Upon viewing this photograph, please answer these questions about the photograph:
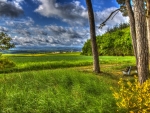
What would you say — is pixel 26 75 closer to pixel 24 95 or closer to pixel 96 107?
pixel 24 95

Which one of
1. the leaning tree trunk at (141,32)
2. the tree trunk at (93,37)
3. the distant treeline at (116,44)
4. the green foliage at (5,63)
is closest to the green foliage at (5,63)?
the green foliage at (5,63)

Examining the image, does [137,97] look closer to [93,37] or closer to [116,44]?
[93,37]

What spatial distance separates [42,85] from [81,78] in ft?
6.66

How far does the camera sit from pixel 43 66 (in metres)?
20.6

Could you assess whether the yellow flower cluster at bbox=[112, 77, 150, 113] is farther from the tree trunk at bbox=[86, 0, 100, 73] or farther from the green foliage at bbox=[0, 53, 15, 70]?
the green foliage at bbox=[0, 53, 15, 70]

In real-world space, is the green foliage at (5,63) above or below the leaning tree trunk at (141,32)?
below

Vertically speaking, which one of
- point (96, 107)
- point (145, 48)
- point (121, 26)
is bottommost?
point (96, 107)

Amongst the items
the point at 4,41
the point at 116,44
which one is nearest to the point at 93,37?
the point at 4,41

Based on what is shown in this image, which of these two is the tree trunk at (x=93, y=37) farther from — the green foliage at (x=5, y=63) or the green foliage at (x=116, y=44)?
the green foliage at (x=116, y=44)

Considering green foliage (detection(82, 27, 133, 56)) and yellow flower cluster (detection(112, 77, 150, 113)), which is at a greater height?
green foliage (detection(82, 27, 133, 56))

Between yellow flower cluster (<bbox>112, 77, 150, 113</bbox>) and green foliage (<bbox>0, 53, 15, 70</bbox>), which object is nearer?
yellow flower cluster (<bbox>112, 77, 150, 113</bbox>)

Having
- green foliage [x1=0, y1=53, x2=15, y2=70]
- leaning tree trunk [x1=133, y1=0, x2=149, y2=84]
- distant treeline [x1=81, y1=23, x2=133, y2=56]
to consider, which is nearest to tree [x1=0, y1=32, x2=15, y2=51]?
green foliage [x1=0, y1=53, x2=15, y2=70]

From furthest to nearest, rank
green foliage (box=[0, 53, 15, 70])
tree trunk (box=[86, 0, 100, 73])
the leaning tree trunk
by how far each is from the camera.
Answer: green foliage (box=[0, 53, 15, 70]) < tree trunk (box=[86, 0, 100, 73]) < the leaning tree trunk

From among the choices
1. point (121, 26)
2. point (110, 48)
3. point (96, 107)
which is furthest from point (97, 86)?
point (121, 26)
